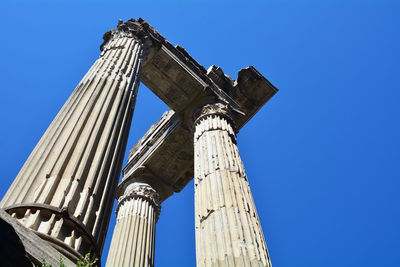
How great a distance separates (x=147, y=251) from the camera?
48.1ft

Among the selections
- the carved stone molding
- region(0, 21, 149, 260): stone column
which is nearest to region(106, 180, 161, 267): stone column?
the carved stone molding

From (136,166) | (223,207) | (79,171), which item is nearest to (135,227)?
(136,166)

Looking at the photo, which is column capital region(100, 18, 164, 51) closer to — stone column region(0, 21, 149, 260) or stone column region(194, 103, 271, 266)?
stone column region(194, 103, 271, 266)

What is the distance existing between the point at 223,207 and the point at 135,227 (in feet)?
20.7

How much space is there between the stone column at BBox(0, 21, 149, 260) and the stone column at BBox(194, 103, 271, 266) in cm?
317

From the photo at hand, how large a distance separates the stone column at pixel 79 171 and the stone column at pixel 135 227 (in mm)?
6748

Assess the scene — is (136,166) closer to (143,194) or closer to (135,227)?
(143,194)

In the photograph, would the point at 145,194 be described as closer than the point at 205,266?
No

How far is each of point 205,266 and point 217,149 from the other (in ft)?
16.0

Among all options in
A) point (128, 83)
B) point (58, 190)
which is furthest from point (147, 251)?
point (58, 190)

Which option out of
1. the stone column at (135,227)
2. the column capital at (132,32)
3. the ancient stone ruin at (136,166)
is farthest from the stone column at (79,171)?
the stone column at (135,227)

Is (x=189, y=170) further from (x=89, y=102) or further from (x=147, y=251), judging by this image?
(x=89, y=102)

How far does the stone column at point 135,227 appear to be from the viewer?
548 inches

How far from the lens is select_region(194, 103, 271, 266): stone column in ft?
28.6
